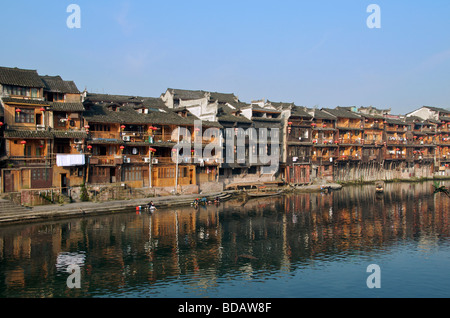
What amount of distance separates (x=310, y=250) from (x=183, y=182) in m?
29.4

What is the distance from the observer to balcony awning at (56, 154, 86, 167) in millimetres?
46406

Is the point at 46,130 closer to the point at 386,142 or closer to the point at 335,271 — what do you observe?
the point at 335,271

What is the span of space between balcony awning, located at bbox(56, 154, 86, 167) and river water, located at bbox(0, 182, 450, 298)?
28.3 feet

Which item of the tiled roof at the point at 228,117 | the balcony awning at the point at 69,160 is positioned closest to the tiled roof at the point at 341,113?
the tiled roof at the point at 228,117

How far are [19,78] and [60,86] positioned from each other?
523 centimetres

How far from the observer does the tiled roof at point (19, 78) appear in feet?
150

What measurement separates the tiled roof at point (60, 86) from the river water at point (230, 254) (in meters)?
18.7

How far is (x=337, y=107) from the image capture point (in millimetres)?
96000

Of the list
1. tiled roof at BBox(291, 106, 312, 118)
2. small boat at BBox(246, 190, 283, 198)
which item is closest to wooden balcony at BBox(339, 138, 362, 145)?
tiled roof at BBox(291, 106, 312, 118)

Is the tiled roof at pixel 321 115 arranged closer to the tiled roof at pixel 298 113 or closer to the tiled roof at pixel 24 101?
the tiled roof at pixel 298 113

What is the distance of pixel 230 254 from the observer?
103ft

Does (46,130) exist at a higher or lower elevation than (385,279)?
higher

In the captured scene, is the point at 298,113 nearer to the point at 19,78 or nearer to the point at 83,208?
the point at 83,208
